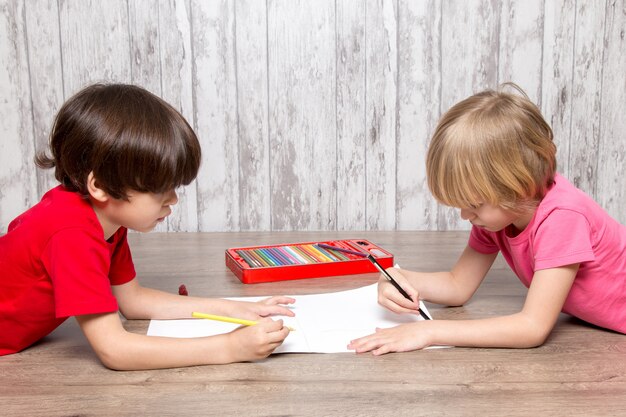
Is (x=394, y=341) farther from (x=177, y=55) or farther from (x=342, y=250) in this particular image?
(x=177, y=55)

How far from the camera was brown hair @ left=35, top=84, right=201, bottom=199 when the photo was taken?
968 mm

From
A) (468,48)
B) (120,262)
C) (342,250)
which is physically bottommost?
(342,250)

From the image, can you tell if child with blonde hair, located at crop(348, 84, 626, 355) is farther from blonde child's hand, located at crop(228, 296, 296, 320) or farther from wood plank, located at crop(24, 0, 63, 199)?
wood plank, located at crop(24, 0, 63, 199)

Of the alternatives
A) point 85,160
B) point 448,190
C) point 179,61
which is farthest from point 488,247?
point 179,61

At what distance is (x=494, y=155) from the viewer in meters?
1.03

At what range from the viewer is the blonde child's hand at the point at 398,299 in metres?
1.13

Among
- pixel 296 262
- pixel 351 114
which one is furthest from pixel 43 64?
pixel 296 262

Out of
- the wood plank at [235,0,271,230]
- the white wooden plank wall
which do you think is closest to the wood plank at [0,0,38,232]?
the white wooden plank wall

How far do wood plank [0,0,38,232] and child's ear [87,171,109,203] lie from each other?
1.19m

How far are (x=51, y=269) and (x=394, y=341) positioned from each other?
1.66 ft

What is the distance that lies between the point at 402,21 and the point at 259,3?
16.3 inches

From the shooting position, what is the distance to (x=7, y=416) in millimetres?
882

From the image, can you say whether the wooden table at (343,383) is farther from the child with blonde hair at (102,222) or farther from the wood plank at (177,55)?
the wood plank at (177,55)

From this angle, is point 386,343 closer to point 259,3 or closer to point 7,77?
point 259,3
